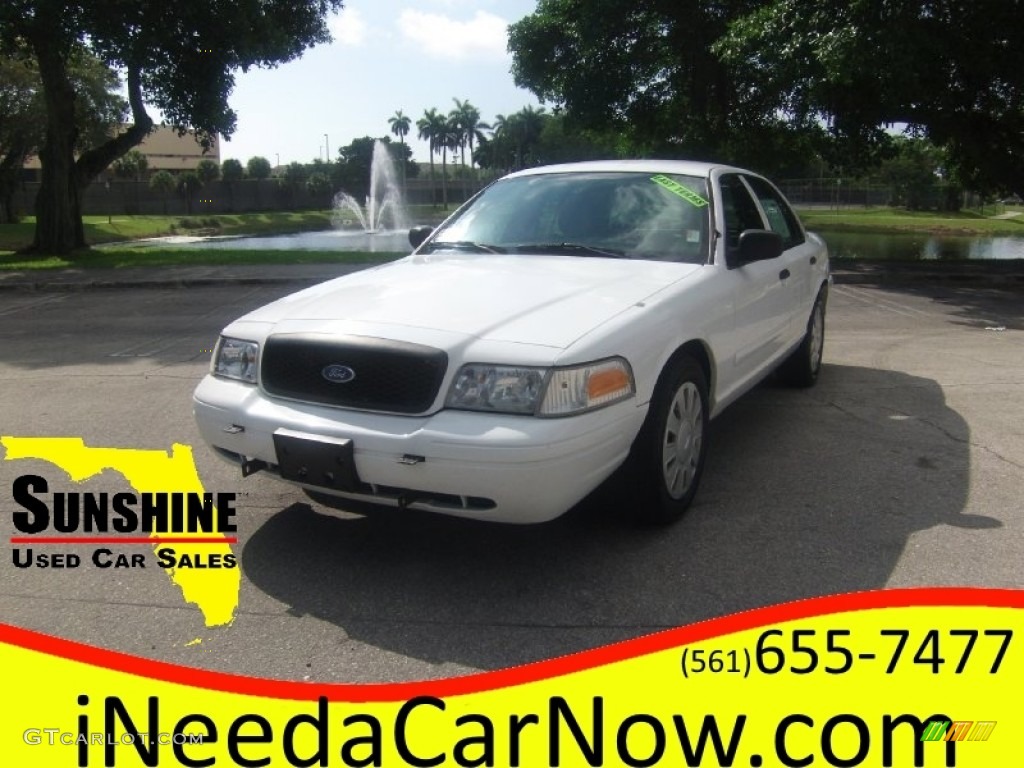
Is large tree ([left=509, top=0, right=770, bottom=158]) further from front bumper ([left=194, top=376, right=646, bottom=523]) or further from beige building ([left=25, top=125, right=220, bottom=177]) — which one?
beige building ([left=25, top=125, right=220, bottom=177])

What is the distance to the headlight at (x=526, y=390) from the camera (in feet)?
10.9

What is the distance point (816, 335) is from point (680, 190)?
235 cm

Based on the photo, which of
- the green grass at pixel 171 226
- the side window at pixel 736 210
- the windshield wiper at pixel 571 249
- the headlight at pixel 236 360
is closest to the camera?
the headlight at pixel 236 360

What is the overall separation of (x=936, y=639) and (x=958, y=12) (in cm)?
1457

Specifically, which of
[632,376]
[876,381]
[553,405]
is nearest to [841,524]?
[632,376]

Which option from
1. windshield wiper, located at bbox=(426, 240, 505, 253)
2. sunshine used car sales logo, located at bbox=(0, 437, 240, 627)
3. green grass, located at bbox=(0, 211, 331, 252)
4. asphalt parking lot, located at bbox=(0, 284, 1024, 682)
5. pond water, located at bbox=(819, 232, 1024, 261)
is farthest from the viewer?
green grass, located at bbox=(0, 211, 331, 252)

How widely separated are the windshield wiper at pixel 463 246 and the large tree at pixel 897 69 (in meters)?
10.3

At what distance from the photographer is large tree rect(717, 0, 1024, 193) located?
1341 cm

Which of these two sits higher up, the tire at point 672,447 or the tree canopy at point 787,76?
the tree canopy at point 787,76

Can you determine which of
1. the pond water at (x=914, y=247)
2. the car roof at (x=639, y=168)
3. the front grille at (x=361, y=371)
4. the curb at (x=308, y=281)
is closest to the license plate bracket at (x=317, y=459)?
the front grille at (x=361, y=371)

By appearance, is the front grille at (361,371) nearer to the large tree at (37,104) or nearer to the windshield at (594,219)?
the windshield at (594,219)

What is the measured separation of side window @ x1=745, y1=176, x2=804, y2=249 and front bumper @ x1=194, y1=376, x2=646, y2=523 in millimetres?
2976

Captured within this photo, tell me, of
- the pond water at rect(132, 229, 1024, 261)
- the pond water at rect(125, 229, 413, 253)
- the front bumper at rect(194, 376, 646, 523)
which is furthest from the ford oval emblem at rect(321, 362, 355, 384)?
the pond water at rect(132, 229, 1024, 261)

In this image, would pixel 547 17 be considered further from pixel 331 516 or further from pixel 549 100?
pixel 331 516
